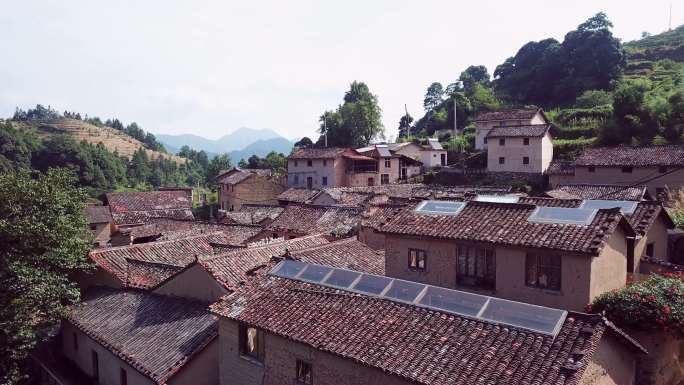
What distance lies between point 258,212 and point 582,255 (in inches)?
1252

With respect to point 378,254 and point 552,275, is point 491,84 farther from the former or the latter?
point 552,275

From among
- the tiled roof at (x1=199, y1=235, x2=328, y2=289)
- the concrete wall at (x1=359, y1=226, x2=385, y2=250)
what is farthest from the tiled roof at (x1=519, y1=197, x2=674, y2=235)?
the concrete wall at (x1=359, y1=226, x2=385, y2=250)

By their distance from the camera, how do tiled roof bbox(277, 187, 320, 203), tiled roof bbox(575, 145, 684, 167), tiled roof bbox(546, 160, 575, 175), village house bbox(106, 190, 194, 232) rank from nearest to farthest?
tiled roof bbox(575, 145, 684, 167) → tiled roof bbox(546, 160, 575, 175) → tiled roof bbox(277, 187, 320, 203) → village house bbox(106, 190, 194, 232)

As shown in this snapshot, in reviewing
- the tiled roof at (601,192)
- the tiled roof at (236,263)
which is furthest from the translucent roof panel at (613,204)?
the tiled roof at (601,192)

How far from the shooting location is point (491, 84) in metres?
83.2

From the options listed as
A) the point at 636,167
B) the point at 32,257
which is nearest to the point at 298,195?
the point at 636,167

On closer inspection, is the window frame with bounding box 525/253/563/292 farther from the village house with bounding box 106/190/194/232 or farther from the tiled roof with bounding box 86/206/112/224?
the tiled roof with bounding box 86/206/112/224

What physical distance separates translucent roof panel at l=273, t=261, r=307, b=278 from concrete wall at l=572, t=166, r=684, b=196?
30.3 meters

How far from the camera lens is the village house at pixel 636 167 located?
109 ft

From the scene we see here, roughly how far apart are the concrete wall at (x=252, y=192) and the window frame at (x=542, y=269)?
43.3m

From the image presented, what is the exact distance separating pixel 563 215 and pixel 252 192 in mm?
44797

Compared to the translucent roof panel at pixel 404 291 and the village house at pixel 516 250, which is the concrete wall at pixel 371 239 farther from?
the translucent roof panel at pixel 404 291

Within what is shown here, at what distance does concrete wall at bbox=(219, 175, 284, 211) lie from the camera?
5378 centimetres

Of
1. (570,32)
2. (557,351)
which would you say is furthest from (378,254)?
(570,32)
